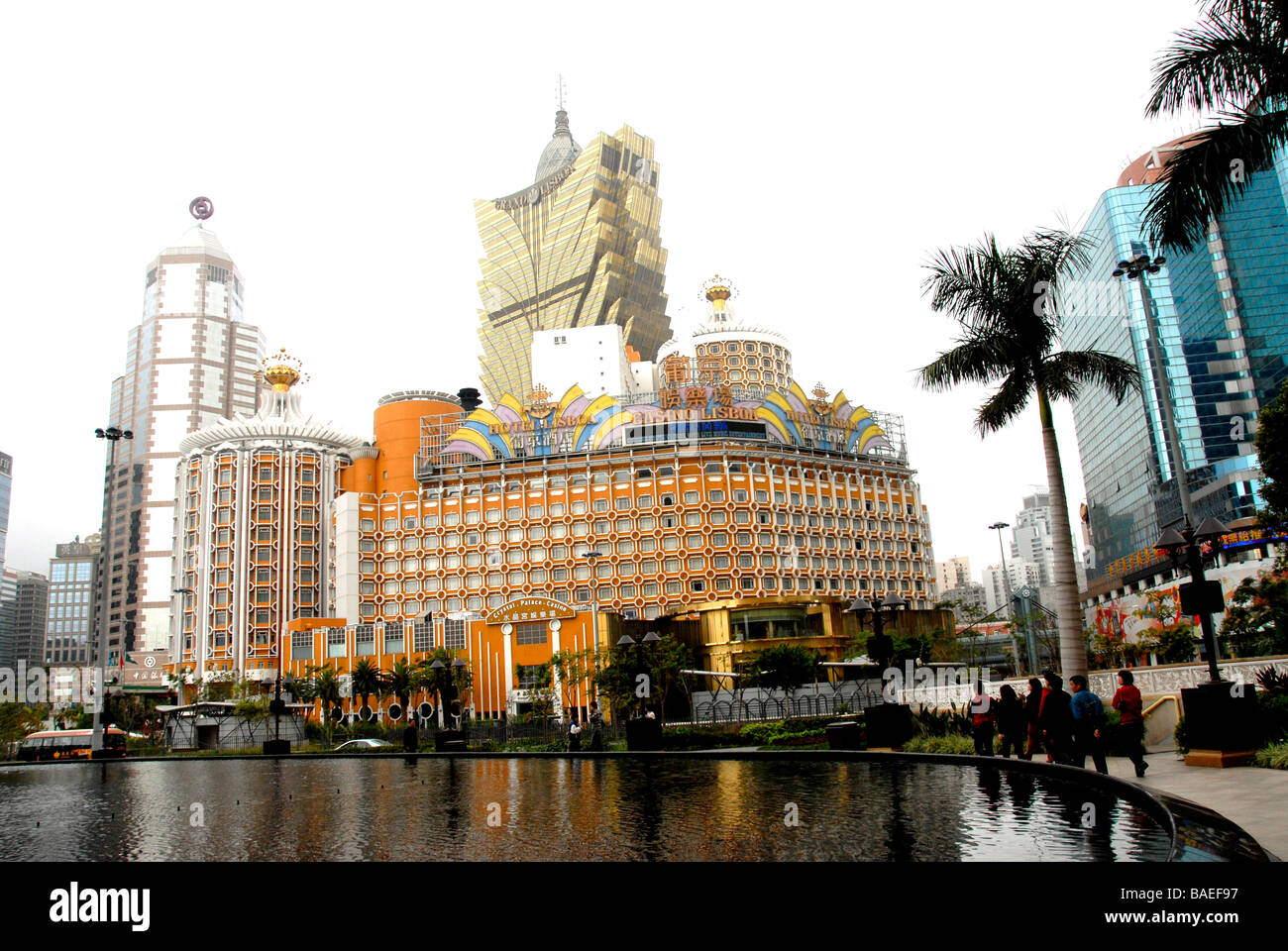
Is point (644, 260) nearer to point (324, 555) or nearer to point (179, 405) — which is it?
point (324, 555)

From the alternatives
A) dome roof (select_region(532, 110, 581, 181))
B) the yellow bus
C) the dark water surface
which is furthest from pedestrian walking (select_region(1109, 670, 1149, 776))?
dome roof (select_region(532, 110, 581, 181))

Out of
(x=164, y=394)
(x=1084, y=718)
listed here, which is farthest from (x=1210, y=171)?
(x=164, y=394)

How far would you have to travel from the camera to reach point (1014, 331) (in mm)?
27828

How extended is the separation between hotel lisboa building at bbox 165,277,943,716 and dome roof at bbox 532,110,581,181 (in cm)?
6923

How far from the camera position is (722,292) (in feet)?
408

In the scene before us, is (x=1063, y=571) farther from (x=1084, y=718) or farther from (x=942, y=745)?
(x=1084, y=718)

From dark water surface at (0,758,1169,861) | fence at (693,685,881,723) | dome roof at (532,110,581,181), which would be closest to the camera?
dark water surface at (0,758,1169,861)

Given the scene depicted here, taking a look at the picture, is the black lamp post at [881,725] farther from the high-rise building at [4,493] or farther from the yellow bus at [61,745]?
the high-rise building at [4,493]

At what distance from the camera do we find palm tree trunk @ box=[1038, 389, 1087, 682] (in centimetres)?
2455

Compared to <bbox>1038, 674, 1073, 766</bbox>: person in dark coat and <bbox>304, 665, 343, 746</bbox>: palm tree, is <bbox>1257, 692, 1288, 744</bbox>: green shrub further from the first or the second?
<bbox>304, 665, 343, 746</bbox>: palm tree

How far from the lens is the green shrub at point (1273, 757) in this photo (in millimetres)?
15195

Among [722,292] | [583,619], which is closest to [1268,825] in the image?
[583,619]

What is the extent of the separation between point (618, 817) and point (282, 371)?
93768mm
